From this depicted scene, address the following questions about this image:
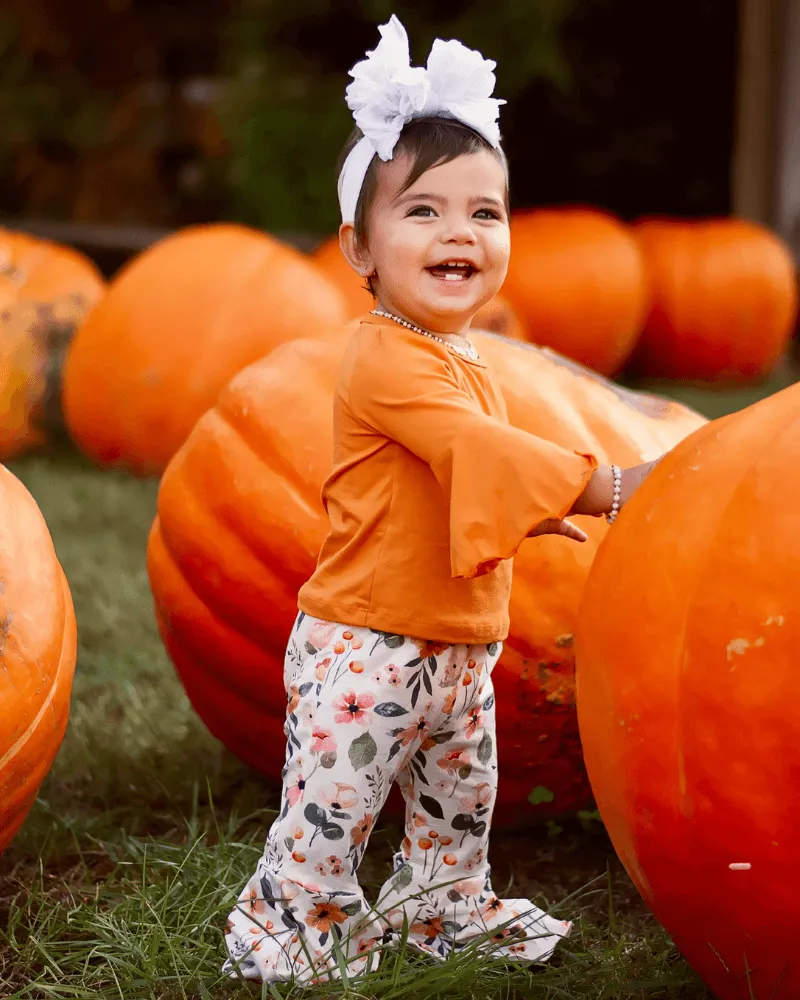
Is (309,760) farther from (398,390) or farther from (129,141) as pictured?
(129,141)

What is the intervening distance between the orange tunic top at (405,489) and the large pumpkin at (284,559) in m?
0.32

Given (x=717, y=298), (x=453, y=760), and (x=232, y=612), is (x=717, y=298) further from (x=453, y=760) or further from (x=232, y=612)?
(x=453, y=760)

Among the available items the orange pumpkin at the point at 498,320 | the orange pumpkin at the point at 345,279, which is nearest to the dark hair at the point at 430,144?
the orange pumpkin at the point at 345,279

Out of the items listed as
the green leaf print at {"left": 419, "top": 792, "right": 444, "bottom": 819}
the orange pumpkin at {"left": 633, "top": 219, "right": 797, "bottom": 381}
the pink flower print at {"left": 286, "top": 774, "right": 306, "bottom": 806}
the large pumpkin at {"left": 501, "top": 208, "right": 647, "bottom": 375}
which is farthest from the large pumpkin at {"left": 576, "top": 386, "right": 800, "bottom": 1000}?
the orange pumpkin at {"left": 633, "top": 219, "right": 797, "bottom": 381}

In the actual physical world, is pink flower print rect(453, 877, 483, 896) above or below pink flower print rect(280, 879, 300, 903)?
below

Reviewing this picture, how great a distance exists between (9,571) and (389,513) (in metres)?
0.57

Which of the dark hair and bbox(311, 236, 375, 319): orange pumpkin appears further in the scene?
bbox(311, 236, 375, 319): orange pumpkin

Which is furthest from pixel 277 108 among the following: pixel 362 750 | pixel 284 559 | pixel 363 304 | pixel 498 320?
pixel 362 750

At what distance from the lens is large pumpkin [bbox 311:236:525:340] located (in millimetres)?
5609

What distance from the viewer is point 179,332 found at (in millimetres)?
4727

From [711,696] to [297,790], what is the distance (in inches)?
22.9

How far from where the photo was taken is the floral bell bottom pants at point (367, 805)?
181 centimetres

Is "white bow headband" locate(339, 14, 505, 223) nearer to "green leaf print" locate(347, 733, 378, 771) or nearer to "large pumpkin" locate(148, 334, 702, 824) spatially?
"large pumpkin" locate(148, 334, 702, 824)

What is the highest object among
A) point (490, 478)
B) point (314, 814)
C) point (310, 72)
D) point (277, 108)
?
point (310, 72)
